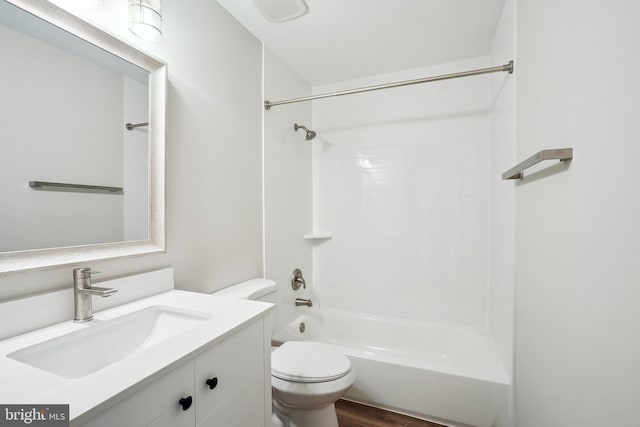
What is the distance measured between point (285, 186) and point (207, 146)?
792 mm

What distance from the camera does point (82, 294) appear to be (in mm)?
852

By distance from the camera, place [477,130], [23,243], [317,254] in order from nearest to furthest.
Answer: [23,243], [477,130], [317,254]

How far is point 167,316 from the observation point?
98cm

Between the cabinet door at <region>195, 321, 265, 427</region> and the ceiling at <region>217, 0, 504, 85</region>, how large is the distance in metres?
1.65

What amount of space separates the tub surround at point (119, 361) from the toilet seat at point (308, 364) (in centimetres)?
49

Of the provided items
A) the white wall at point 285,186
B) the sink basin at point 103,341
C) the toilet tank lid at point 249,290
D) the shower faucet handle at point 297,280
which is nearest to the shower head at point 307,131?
the white wall at point 285,186

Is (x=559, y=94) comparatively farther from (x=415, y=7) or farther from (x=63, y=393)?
(x=63, y=393)

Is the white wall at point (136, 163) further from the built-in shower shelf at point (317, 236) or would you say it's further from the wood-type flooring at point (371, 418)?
the wood-type flooring at point (371, 418)

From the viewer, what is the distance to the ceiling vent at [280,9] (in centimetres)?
146

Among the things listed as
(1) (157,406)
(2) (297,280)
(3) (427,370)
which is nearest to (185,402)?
(1) (157,406)

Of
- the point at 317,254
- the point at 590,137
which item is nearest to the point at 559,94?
the point at 590,137

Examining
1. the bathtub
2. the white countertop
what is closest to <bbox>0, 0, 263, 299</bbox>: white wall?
the white countertop

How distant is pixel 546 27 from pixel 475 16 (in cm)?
86

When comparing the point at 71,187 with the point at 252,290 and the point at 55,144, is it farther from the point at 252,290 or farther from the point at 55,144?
the point at 252,290
